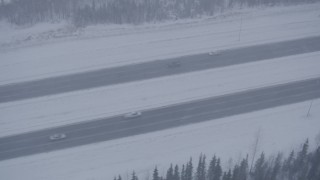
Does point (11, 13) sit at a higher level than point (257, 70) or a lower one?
higher

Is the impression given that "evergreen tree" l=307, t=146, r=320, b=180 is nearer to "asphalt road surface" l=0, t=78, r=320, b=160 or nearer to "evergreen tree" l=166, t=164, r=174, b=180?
"asphalt road surface" l=0, t=78, r=320, b=160

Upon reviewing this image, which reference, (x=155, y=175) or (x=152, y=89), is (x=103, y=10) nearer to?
(x=152, y=89)

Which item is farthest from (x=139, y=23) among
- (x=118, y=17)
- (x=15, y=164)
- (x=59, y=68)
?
(x=15, y=164)

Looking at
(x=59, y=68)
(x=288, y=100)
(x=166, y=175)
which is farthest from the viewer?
(x=59, y=68)

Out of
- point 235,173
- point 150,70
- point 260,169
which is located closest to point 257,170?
point 260,169

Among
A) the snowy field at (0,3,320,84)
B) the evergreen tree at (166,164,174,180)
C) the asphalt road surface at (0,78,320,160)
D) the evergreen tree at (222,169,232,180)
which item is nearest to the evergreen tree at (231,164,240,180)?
the evergreen tree at (222,169,232,180)

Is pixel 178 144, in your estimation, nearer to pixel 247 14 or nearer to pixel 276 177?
pixel 276 177
